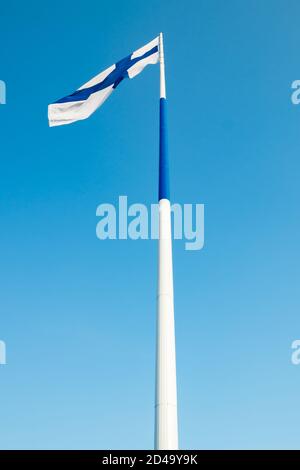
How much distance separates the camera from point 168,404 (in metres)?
14.3

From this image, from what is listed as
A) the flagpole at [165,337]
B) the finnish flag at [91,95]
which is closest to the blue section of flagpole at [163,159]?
the flagpole at [165,337]

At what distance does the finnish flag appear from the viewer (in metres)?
23.7

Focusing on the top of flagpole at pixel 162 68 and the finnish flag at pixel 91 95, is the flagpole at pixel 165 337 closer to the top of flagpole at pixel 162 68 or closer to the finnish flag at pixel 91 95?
the top of flagpole at pixel 162 68

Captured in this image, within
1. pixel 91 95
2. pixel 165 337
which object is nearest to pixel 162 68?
pixel 91 95

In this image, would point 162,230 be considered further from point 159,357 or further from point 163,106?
point 163,106

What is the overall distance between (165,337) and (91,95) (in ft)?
42.6

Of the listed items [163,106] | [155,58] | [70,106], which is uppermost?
[155,58]

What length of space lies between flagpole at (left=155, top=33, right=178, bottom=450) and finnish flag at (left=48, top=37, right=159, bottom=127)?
5366 millimetres

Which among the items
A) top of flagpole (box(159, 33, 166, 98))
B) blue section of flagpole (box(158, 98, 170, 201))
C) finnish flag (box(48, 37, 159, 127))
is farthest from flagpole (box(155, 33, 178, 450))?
finnish flag (box(48, 37, 159, 127))

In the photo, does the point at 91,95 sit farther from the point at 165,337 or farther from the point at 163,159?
the point at 165,337

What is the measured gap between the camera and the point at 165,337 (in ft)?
50.9

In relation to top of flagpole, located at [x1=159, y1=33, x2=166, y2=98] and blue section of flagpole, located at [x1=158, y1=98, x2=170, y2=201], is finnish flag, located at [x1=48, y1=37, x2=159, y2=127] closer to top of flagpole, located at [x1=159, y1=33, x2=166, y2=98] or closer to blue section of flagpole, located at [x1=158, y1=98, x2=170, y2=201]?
top of flagpole, located at [x1=159, y1=33, x2=166, y2=98]
